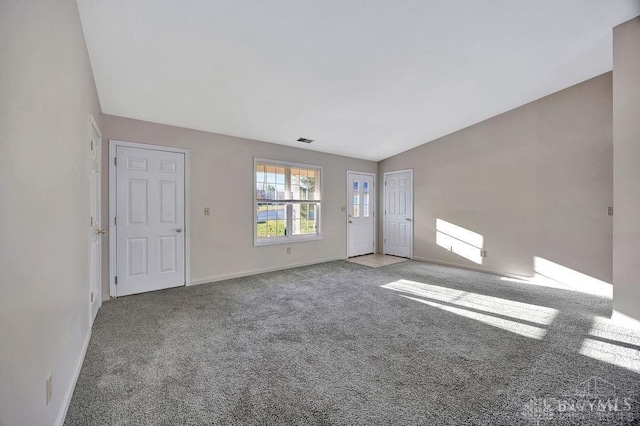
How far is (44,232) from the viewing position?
56.4 inches

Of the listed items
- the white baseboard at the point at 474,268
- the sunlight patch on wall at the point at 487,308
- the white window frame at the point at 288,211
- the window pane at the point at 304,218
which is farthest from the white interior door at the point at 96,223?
the white baseboard at the point at 474,268

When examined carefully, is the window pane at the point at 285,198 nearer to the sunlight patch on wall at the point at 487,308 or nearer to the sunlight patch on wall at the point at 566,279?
the sunlight patch on wall at the point at 487,308

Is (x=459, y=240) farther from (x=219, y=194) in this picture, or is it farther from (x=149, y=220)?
(x=149, y=220)

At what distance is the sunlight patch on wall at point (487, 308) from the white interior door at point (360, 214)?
2374 mm

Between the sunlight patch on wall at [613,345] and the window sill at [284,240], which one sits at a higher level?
the window sill at [284,240]

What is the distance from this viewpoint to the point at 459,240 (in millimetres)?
5441

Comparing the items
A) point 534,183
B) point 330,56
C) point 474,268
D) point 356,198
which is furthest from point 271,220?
point 534,183

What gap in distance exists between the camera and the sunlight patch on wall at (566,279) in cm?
392

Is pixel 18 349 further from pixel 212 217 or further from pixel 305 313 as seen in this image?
pixel 212 217

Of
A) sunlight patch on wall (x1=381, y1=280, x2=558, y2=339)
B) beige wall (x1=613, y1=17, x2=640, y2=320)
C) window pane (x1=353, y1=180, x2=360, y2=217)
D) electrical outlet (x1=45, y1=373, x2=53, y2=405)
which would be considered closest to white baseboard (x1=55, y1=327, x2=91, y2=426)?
electrical outlet (x1=45, y1=373, x2=53, y2=405)

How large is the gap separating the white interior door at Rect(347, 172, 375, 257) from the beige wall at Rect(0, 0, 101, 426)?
16.2 feet

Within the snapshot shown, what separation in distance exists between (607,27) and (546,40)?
561mm

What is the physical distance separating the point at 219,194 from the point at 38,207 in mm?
3102

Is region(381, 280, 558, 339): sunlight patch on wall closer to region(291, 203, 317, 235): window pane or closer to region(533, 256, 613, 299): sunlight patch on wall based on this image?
region(533, 256, 613, 299): sunlight patch on wall
